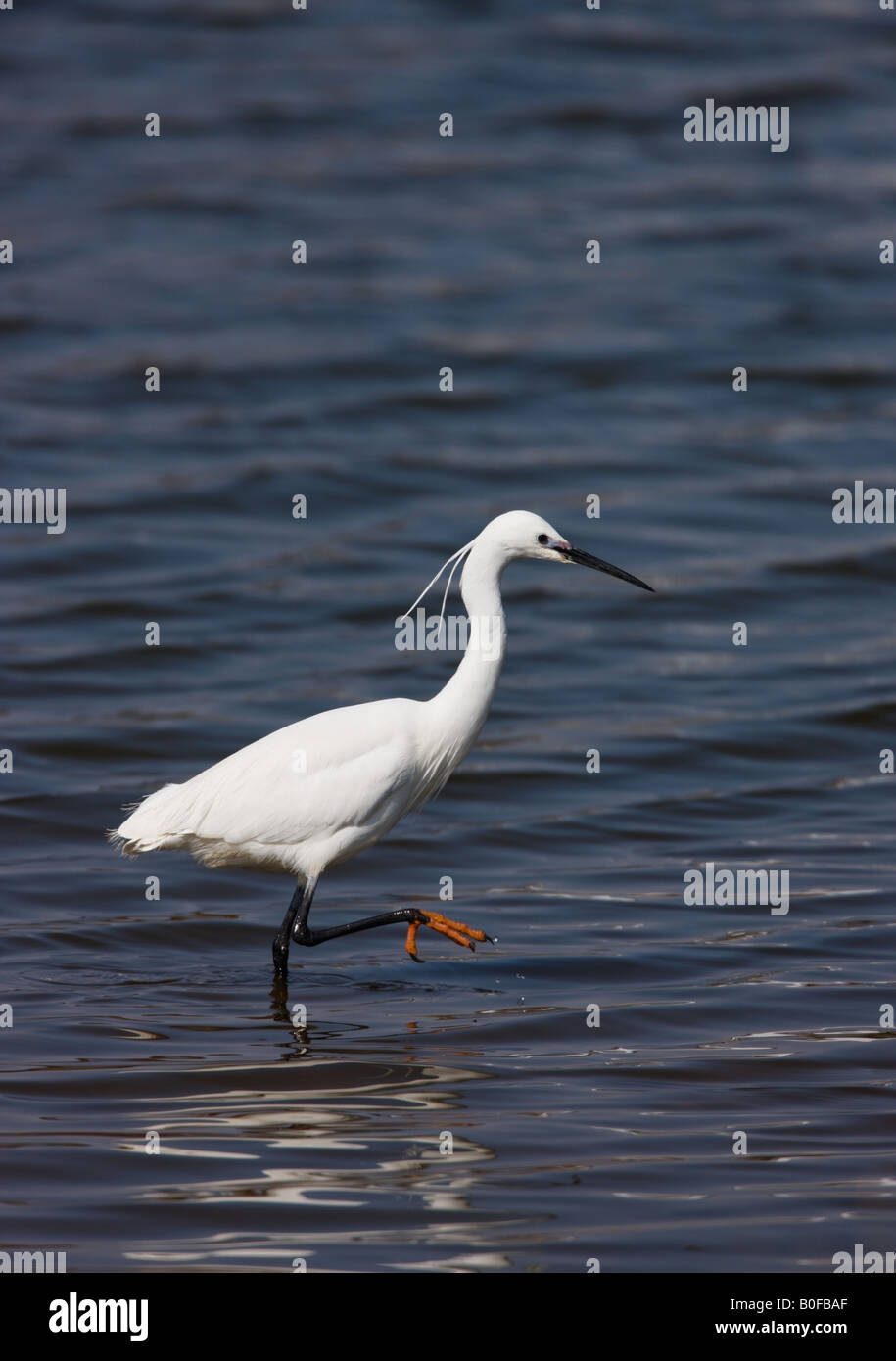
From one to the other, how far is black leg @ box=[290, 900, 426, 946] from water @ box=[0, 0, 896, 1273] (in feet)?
1.05

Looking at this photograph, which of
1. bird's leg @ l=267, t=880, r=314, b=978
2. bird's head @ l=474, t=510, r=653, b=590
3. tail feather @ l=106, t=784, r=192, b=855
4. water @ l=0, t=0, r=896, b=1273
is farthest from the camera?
tail feather @ l=106, t=784, r=192, b=855

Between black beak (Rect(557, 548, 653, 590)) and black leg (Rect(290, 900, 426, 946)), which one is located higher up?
black beak (Rect(557, 548, 653, 590))

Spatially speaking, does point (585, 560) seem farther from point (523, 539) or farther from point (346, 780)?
point (346, 780)

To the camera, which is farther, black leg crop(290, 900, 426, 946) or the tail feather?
the tail feather

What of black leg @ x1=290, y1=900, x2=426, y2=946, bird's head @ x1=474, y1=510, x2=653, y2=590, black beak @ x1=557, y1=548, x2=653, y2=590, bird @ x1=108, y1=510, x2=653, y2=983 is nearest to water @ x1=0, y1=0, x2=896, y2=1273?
black leg @ x1=290, y1=900, x2=426, y2=946

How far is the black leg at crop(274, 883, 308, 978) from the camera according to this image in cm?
1034

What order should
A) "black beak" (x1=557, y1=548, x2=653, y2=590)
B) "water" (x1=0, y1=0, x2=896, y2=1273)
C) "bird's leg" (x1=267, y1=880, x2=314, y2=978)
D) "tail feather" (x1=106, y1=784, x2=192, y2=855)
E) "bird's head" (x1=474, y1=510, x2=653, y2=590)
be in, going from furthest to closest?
"tail feather" (x1=106, y1=784, x2=192, y2=855) < "bird's leg" (x1=267, y1=880, x2=314, y2=978) < "black beak" (x1=557, y1=548, x2=653, y2=590) < "bird's head" (x1=474, y1=510, x2=653, y2=590) < "water" (x1=0, y1=0, x2=896, y2=1273)

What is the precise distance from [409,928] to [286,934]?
0.71 metres

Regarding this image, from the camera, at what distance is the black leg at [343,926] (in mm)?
10156

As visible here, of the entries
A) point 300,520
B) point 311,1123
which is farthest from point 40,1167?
point 300,520

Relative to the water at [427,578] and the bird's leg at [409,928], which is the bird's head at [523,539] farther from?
the water at [427,578]

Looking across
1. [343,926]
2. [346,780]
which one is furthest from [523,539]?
[343,926]

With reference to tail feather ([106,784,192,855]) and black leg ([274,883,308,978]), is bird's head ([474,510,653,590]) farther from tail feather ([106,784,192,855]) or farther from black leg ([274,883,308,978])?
tail feather ([106,784,192,855])

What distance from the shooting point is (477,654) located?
33.6ft
